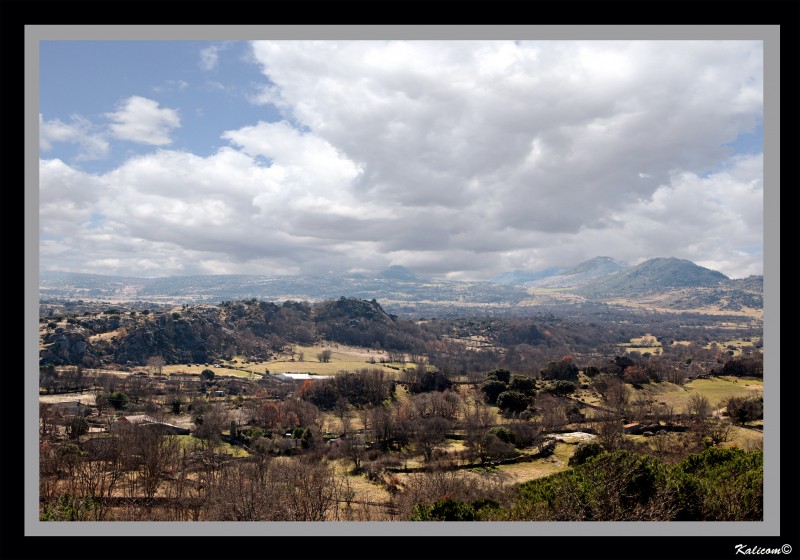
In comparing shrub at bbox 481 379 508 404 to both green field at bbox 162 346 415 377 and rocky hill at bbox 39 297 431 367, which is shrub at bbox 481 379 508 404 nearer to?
green field at bbox 162 346 415 377

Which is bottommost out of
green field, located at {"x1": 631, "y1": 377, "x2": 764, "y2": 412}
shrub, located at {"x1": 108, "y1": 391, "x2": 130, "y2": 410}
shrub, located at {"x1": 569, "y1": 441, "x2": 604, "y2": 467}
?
shrub, located at {"x1": 108, "y1": 391, "x2": 130, "y2": 410}

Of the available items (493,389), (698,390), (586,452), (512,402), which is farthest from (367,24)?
(698,390)

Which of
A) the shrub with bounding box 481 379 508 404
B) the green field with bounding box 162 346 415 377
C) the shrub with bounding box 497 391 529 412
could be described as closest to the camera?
the shrub with bounding box 497 391 529 412

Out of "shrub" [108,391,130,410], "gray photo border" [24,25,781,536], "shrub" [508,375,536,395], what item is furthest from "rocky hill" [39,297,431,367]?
"gray photo border" [24,25,781,536]

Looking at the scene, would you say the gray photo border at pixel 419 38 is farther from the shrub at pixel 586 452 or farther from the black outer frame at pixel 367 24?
the shrub at pixel 586 452

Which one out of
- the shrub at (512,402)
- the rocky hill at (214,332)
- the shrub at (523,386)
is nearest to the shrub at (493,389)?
the shrub at (523,386)

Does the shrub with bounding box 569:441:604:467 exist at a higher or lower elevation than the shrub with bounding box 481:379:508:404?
higher

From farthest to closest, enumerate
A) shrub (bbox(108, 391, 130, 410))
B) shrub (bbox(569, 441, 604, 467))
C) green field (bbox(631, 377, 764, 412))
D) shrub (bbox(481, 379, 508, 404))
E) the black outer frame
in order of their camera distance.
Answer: shrub (bbox(481, 379, 508, 404)) → shrub (bbox(108, 391, 130, 410)) → green field (bbox(631, 377, 764, 412)) → shrub (bbox(569, 441, 604, 467)) → the black outer frame

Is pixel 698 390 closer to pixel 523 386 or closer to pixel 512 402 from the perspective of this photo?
pixel 523 386
